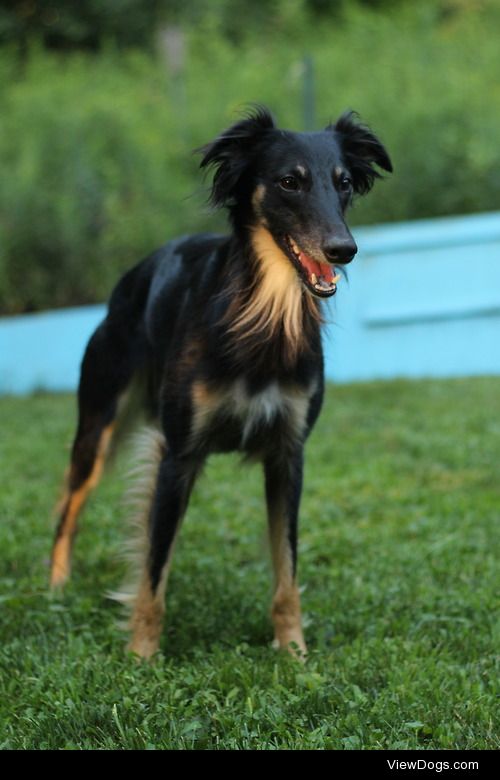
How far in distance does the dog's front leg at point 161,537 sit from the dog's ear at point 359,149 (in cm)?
135

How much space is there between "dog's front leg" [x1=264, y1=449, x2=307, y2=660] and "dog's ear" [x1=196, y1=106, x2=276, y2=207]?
3.43 feet

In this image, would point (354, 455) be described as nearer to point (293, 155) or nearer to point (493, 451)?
point (493, 451)

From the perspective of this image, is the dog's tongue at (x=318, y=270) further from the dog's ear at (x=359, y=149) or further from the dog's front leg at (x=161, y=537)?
the dog's front leg at (x=161, y=537)

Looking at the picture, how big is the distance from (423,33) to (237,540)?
12.4 m

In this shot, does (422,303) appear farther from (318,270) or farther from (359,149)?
(318,270)

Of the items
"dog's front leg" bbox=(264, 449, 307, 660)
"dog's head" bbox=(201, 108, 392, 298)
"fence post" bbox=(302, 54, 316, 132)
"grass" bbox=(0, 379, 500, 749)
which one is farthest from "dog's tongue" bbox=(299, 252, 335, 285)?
"fence post" bbox=(302, 54, 316, 132)

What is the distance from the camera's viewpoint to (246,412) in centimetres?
387

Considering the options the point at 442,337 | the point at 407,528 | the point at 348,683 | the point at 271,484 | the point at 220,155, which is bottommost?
the point at 442,337

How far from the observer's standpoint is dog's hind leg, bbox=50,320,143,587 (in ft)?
16.1

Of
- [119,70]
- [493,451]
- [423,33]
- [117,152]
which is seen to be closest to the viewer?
[493,451]
